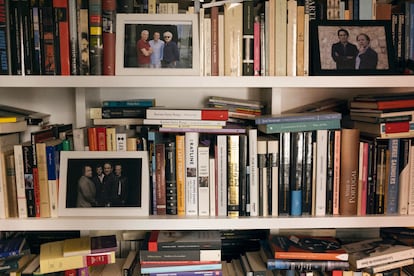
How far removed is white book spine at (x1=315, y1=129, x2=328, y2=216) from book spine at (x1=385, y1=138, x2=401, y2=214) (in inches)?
6.7

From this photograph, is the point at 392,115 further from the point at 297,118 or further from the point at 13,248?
the point at 13,248

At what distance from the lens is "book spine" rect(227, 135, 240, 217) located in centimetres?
107

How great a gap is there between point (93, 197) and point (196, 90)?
1.58 ft

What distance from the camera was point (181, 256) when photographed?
1.09 meters

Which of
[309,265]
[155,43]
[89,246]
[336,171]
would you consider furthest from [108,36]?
[309,265]

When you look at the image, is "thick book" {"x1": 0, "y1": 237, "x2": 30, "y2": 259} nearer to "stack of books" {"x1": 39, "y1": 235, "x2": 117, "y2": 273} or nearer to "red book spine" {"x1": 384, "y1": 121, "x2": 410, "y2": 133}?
"stack of books" {"x1": 39, "y1": 235, "x2": 117, "y2": 273}

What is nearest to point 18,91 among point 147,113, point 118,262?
point 147,113

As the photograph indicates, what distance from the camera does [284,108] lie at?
133cm

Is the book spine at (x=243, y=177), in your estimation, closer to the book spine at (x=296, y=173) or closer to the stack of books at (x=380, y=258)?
the book spine at (x=296, y=173)

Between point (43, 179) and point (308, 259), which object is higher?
point (43, 179)

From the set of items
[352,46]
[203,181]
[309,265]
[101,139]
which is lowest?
[309,265]

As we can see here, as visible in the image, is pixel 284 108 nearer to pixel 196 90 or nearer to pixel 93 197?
pixel 196 90

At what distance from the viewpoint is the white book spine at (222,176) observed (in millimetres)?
1072

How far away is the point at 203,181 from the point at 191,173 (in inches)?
1.5
